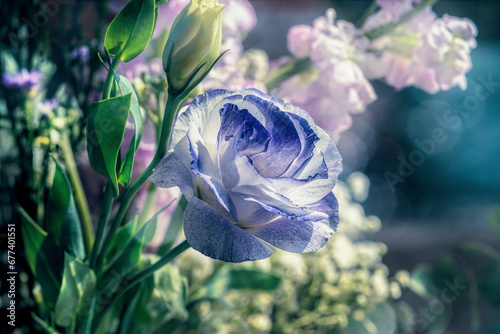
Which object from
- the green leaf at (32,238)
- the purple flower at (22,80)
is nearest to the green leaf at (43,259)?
the green leaf at (32,238)

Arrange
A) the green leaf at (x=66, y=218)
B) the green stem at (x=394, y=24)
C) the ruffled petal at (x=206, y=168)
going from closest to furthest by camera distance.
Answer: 1. the ruffled petal at (x=206, y=168)
2. the green leaf at (x=66, y=218)
3. the green stem at (x=394, y=24)

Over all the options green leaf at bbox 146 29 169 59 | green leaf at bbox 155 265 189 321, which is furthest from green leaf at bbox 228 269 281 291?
green leaf at bbox 146 29 169 59

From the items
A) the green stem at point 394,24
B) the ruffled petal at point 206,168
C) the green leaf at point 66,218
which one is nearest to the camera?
the ruffled petal at point 206,168

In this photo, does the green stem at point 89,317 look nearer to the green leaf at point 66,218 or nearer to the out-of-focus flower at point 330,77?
the green leaf at point 66,218

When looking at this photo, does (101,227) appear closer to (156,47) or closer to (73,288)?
(73,288)

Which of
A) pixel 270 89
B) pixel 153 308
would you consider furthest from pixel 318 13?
pixel 153 308

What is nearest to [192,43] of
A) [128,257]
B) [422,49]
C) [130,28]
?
[130,28]
